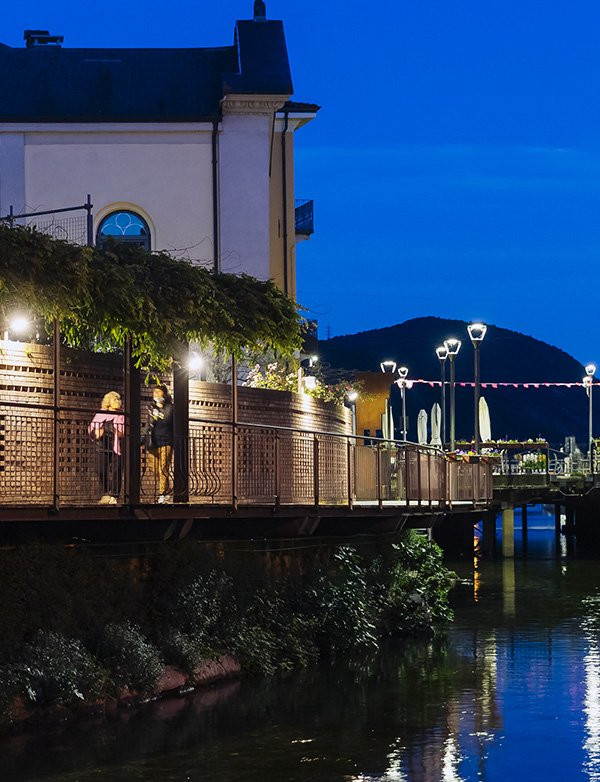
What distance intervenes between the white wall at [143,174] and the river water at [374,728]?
47.8ft

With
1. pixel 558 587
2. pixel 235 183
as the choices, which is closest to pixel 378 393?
pixel 558 587

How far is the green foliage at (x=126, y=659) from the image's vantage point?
20641 mm

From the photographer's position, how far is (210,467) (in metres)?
22.7

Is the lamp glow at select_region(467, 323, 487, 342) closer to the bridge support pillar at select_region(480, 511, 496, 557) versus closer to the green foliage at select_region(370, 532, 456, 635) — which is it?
the bridge support pillar at select_region(480, 511, 496, 557)

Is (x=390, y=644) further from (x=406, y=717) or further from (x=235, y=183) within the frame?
(x=235, y=183)

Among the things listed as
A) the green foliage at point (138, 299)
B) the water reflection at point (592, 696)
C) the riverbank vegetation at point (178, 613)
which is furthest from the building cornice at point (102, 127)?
the water reflection at point (592, 696)

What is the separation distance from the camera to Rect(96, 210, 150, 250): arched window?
39094mm

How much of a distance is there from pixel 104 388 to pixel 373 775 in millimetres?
7268

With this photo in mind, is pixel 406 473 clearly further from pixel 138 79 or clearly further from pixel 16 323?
pixel 138 79

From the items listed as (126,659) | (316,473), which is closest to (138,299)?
(126,659)

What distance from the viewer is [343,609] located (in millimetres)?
26828

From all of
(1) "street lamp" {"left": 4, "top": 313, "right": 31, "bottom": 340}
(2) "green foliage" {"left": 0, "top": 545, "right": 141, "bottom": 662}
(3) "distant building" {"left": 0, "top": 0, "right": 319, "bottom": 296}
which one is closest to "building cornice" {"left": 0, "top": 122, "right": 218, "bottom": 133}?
(3) "distant building" {"left": 0, "top": 0, "right": 319, "bottom": 296}

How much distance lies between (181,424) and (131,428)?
5.68 feet

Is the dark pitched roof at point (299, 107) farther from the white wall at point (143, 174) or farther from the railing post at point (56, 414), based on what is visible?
the railing post at point (56, 414)
